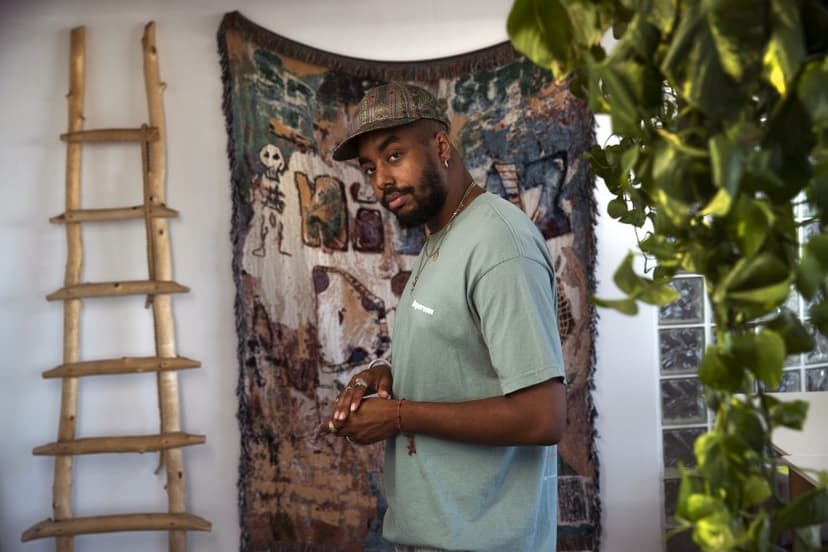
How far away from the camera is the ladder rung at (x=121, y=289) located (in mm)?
3293

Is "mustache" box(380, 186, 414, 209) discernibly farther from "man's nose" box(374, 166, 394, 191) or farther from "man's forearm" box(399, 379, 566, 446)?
"man's forearm" box(399, 379, 566, 446)

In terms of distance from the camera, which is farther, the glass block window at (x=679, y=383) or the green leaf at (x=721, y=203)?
the glass block window at (x=679, y=383)

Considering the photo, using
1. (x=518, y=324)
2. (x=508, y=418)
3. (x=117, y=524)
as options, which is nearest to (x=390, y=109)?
(x=518, y=324)

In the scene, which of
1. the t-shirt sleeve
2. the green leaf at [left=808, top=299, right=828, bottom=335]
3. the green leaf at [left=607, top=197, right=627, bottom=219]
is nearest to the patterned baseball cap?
the t-shirt sleeve

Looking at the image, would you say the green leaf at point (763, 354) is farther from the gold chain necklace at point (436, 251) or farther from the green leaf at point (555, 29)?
the gold chain necklace at point (436, 251)

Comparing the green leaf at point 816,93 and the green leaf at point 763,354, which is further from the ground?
the green leaf at point 816,93

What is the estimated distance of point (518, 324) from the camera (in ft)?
4.45

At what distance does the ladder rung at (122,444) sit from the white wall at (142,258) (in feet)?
0.52

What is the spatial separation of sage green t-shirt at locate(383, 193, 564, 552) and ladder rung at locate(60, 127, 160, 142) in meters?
2.19

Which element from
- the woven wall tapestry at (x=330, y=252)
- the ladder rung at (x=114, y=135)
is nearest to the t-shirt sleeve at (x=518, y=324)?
the woven wall tapestry at (x=330, y=252)

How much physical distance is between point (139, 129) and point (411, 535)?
243cm

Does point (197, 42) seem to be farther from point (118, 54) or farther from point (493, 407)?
point (493, 407)

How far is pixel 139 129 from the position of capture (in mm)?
3385

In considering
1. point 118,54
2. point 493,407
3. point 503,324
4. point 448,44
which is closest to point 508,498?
point 493,407
